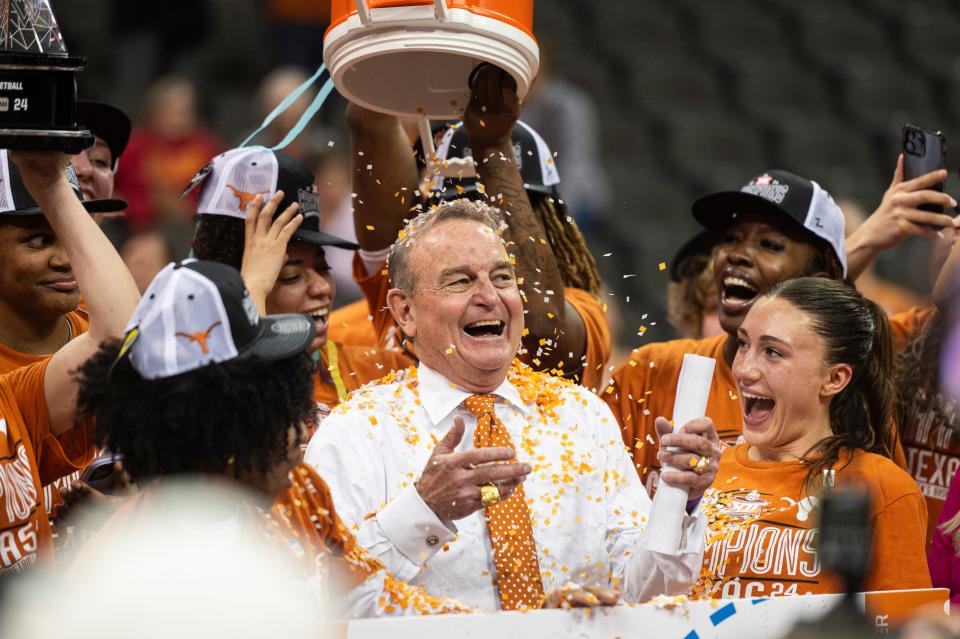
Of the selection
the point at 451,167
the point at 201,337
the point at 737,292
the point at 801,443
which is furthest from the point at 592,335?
the point at 201,337

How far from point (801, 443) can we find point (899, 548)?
43cm

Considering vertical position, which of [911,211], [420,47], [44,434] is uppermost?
[420,47]

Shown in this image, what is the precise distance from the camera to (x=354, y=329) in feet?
16.6

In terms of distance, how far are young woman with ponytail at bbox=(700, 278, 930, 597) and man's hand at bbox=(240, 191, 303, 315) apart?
129 centimetres

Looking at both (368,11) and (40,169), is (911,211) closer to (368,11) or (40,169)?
(368,11)

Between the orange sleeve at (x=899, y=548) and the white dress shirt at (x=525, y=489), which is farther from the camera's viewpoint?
the orange sleeve at (x=899, y=548)

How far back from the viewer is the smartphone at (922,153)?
426 centimetres

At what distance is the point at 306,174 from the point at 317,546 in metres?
1.66

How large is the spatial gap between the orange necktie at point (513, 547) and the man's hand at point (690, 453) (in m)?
0.37

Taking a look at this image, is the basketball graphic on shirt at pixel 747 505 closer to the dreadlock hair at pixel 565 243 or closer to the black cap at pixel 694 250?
the dreadlock hair at pixel 565 243

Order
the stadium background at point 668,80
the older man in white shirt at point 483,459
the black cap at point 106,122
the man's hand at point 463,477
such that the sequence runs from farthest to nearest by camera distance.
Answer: the stadium background at point 668,80, the black cap at point 106,122, the older man in white shirt at point 483,459, the man's hand at point 463,477

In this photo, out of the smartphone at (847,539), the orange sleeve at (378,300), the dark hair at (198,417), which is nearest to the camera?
the smartphone at (847,539)

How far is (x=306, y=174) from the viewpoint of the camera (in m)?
4.14

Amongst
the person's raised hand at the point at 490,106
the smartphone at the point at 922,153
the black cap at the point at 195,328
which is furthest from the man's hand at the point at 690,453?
the smartphone at the point at 922,153
